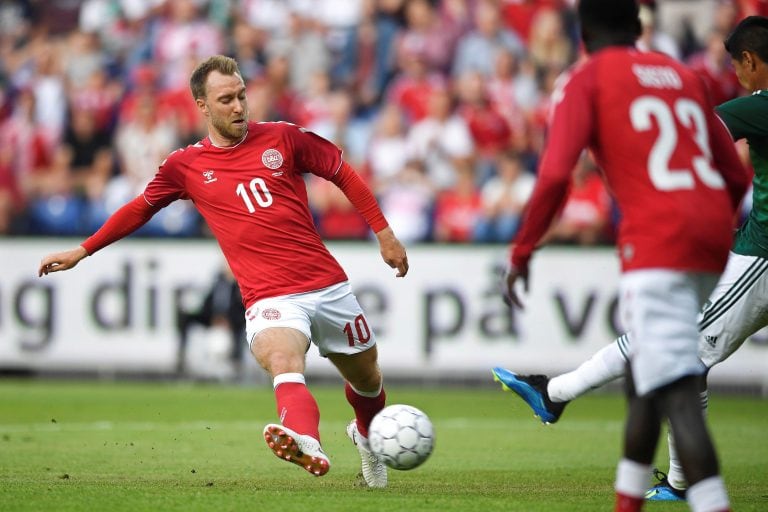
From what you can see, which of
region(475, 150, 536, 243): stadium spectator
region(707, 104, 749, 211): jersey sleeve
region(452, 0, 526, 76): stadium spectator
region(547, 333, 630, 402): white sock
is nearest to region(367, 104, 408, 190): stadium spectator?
region(452, 0, 526, 76): stadium spectator

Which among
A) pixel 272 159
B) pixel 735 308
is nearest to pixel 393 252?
pixel 272 159

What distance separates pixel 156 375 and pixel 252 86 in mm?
4832

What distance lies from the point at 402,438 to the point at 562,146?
2.31 m

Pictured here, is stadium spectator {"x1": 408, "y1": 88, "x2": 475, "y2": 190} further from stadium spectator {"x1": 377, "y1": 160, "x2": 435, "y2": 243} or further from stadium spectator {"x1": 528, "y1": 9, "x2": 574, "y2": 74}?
stadium spectator {"x1": 528, "y1": 9, "x2": 574, "y2": 74}

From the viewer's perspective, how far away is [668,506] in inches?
276

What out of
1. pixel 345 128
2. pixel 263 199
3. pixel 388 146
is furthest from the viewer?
pixel 345 128

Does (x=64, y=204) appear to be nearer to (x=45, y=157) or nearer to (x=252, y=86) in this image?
(x=45, y=157)

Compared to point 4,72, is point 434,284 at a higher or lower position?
lower

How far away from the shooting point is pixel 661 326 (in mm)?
4984

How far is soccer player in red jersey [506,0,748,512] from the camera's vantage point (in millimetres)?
5000

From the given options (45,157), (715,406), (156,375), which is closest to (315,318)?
(715,406)

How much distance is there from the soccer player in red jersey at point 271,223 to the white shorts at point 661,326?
7.74ft

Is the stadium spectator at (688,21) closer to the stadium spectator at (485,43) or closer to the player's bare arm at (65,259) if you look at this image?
the stadium spectator at (485,43)

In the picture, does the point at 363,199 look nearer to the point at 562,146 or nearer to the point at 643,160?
the point at 562,146
